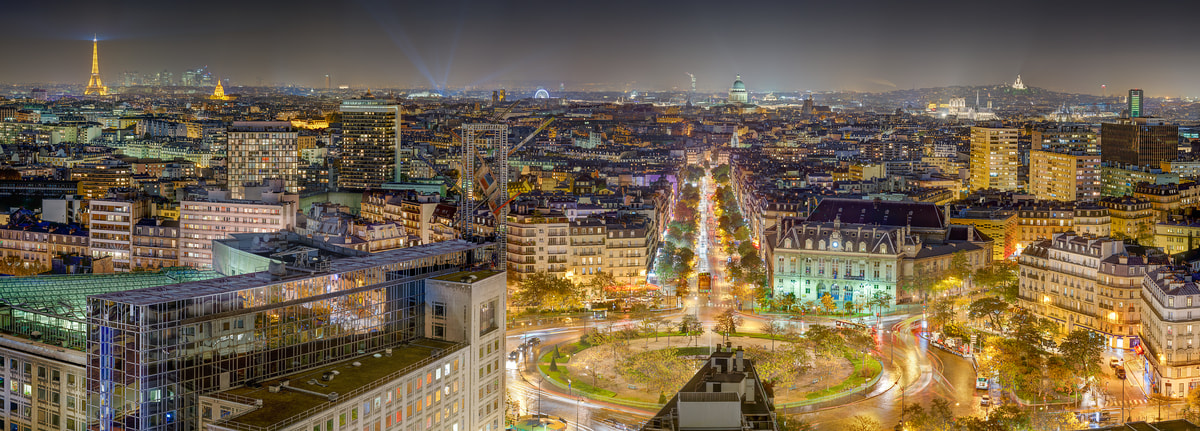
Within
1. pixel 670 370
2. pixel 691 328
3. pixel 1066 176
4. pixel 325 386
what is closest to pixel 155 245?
pixel 691 328

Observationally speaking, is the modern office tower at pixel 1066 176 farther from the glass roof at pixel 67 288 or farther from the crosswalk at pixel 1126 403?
the glass roof at pixel 67 288

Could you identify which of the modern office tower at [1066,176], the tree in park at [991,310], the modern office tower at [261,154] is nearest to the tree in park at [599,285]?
the tree in park at [991,310]

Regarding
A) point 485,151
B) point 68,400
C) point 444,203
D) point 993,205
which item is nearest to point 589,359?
point 68,400

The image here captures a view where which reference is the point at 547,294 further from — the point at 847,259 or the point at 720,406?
the point at 720,406

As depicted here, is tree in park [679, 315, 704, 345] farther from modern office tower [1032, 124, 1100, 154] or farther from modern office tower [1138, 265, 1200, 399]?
modern office tower [1032, 124, 1100, 154]

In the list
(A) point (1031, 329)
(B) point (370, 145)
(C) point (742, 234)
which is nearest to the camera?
(A) point (1031, 329)

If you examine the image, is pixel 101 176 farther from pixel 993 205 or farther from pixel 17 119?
pixel 17 119

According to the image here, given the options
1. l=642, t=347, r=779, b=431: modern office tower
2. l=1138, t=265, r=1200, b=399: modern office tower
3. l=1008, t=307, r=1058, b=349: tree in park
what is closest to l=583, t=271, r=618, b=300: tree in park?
l=1008, t=307, r=1058, b=349: tree in park

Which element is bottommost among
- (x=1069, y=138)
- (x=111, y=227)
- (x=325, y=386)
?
(x=325, y=386)
